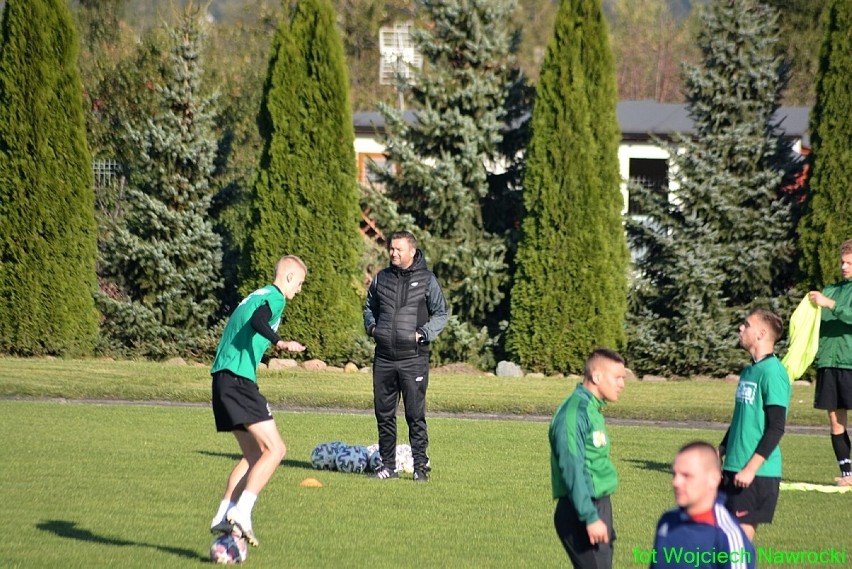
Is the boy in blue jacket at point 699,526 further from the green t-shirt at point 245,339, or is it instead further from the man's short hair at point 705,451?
the green t-shirt at point 245,339

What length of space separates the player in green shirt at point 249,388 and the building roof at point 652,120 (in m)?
24.3

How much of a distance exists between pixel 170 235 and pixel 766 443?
19147mm

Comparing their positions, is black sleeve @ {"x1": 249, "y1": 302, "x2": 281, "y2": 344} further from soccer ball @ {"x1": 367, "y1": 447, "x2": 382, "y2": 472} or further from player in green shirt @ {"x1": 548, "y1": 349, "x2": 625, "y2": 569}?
soccer ball @ {"x1": 367, "y1": 447, "x2": 382, "y2": 472}

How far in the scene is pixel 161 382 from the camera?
744 inches

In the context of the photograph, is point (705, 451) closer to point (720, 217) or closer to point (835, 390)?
point (835, 390)

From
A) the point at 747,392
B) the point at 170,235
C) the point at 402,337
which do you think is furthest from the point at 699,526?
the point at 170,235

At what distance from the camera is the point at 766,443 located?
680 centimetres

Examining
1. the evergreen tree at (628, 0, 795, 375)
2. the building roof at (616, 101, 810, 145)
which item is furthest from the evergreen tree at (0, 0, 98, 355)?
the building roof at (616, 101, 810, 145)

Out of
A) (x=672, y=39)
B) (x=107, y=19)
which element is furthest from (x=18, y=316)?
(x=672, y=39)

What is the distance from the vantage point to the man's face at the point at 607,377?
226 inches

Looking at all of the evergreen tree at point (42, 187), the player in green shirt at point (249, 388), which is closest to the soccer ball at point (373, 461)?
the player in green shirt at point (249, 388)

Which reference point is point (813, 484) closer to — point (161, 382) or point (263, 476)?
point (263, 476)

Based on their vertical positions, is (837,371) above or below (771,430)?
below

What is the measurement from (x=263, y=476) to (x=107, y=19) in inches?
1532
